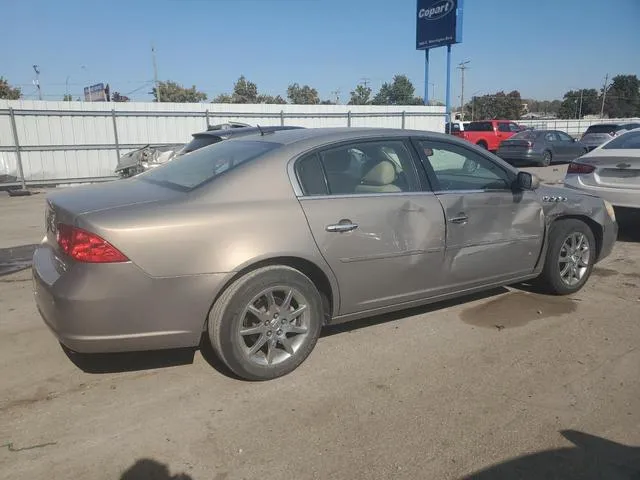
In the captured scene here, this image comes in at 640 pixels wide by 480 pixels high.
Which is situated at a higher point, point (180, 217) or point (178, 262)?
point (180, 217)

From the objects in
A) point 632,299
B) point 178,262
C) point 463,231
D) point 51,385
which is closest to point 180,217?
point 178,262

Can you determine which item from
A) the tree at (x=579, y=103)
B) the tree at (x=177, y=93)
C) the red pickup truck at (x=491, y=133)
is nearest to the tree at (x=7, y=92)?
the tree at (x=177, y=93)

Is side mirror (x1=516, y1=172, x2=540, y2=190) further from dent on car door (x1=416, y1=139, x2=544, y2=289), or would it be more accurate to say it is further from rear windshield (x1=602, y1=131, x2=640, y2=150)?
rear windshield (x1=602, y1=131, x2=640, y2=150)

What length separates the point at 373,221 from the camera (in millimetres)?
3611

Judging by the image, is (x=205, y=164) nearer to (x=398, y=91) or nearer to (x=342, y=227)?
(x=342, y=227)

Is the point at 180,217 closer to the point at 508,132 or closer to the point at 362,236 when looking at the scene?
the point at 362,236

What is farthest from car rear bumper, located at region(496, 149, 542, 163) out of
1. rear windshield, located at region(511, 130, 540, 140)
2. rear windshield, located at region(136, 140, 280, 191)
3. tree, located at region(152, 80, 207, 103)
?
tree, located at region(152, 80, 207, 103)

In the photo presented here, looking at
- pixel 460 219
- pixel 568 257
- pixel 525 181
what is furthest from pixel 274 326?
pixel 568 257

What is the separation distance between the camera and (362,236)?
3.56 m

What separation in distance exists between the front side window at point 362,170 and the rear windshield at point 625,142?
4866mm

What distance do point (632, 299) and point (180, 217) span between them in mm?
4130

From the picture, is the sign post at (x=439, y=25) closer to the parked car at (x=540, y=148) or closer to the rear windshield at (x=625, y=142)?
the parked car at (x=540, y=148)

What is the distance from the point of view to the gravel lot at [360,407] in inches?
101

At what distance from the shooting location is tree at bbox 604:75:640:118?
319ft
